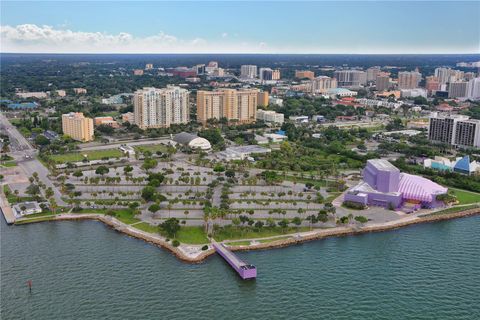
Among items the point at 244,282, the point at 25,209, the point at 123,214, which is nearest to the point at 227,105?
the point at 123,214

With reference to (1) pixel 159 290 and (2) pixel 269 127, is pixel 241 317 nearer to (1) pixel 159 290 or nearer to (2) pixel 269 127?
(1) pixel 159 290

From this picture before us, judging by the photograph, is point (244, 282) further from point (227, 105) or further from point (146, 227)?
point (227, 105)

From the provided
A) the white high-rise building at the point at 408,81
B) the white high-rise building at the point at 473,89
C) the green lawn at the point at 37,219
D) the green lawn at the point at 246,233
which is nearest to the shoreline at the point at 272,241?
the green lawn at the point at 37,219

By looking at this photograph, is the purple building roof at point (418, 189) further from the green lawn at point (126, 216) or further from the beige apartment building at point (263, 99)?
the beige apartment building at point (263, 99)

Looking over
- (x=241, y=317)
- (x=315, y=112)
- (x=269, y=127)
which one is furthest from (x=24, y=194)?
(x=315, y=112)

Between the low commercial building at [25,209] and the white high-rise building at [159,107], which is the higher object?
the white high-rise building at [159,107]

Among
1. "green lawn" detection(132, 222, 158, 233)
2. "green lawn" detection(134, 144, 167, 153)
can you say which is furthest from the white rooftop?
"green lawn" detection(134, 144, 167, 153)

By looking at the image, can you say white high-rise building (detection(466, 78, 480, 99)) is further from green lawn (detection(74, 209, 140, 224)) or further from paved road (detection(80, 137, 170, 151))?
green lawn (detection(74, 209, 140, 224))
